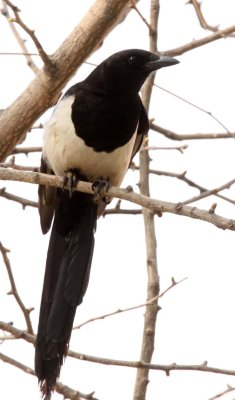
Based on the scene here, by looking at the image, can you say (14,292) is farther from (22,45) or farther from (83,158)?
(22,45)

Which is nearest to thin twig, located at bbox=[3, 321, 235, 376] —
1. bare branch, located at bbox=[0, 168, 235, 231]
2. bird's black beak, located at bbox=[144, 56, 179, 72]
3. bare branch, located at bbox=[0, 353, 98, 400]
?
bare branch, located at bbox=[0, 353, 98, 400]

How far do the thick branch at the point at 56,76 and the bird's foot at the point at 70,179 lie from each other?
524mm

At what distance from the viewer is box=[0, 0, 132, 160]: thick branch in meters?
3.22

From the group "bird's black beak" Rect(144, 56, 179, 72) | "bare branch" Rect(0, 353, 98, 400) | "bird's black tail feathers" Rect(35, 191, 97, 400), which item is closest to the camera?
"bare branch" Rect(0, 353, 98, 400)

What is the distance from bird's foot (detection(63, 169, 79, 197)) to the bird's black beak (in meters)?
0.67

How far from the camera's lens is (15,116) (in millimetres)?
3221

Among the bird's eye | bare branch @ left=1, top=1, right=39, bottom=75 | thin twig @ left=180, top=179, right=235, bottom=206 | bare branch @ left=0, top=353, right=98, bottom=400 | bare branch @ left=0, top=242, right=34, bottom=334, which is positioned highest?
the bird's eye

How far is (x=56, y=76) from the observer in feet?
10.7

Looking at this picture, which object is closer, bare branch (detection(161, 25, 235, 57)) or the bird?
bare branch (detection(161, 25, 235, 57))

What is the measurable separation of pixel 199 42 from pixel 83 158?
0.84 m

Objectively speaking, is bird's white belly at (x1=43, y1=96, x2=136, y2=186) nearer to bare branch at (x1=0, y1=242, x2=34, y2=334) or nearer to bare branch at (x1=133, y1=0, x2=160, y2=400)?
bare branch at (x1=133, y1=0, x2=160, y2=400)

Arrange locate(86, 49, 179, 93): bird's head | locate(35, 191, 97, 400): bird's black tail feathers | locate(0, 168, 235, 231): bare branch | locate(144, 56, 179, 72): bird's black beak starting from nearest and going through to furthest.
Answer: locate(0, 168, 235, 231): bare branch < locate(35, 191, 97, 400): bird's black tail feathers < locate(144, 56, 179, 72): bird's black beak < locate(86, 49, 179, 93): bird's head

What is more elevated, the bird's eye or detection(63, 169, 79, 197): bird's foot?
the bird's eye

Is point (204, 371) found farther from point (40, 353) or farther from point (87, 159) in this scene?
point (87, 159)
